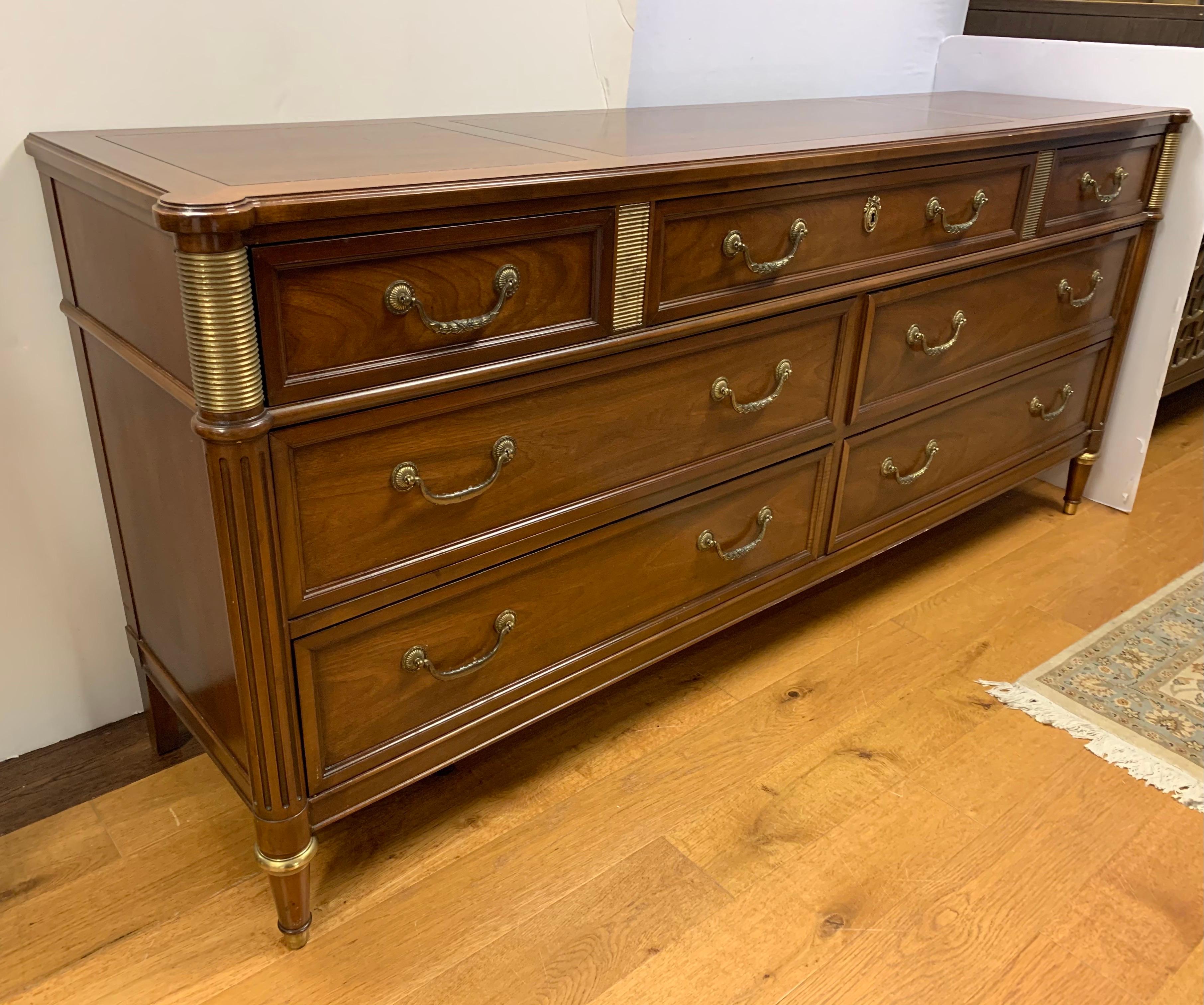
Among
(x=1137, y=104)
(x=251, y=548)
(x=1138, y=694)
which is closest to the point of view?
(x=251, y=548)

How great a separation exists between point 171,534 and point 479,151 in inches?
21.0

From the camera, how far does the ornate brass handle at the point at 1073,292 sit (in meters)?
1.78

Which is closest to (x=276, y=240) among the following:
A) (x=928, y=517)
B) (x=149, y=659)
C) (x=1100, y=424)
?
(x=149, y=659)

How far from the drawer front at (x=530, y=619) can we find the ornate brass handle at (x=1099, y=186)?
0.69m

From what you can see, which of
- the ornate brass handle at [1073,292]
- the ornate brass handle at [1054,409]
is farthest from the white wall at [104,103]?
the ornate brass handle at [1054,409]

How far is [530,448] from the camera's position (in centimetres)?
109

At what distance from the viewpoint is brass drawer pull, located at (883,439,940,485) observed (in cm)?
161

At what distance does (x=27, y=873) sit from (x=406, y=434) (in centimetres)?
76

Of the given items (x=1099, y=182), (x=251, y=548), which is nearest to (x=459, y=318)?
(x=251, y=548)

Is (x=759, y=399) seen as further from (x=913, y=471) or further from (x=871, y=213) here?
(x=913, y=471)

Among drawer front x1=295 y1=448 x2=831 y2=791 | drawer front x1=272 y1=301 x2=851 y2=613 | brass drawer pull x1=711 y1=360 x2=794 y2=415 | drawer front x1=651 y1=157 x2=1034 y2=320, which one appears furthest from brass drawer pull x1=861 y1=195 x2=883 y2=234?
drawer front x1=295 y1=448 x2=831 y2=791

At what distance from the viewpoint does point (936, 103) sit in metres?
1.82

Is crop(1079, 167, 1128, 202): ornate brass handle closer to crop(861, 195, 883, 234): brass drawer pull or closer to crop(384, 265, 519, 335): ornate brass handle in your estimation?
crop(861, 195, 883, 234): brass drawer pull

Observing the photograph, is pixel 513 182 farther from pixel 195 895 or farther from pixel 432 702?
pixel 195 895
